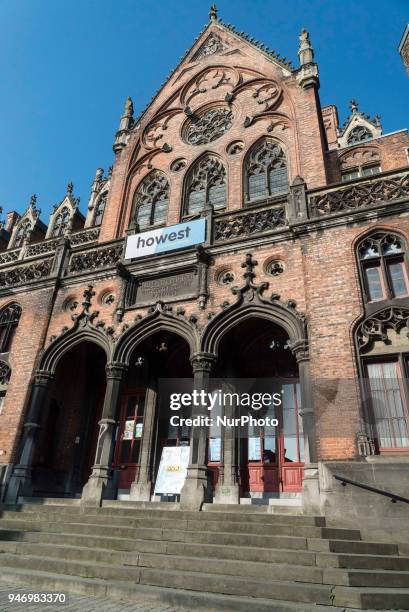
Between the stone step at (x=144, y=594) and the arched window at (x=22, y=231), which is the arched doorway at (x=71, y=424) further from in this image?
the arched window at (x=22, y=231)

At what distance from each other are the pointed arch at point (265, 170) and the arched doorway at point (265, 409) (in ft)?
18.8

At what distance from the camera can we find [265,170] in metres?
16.2

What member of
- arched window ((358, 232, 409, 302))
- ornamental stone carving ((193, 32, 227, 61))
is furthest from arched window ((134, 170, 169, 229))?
arched window ((358, 232, 409, 302))

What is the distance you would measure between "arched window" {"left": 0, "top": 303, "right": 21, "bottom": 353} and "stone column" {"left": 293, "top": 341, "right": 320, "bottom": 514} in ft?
32.3

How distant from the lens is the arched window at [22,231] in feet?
78.5

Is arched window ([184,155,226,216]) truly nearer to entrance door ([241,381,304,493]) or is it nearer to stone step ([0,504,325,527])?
entrance door ([241,381,304,493])

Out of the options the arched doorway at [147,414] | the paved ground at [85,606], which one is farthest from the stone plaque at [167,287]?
the paved ground at [85,606]

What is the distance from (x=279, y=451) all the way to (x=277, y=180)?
9.81m

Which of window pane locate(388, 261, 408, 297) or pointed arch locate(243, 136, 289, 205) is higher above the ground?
pointed arch locate(243, 136, 289, 205)

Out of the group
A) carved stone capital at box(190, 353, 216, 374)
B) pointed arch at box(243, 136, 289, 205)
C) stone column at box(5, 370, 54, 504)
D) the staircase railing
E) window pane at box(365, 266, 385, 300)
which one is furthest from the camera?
pointed arch at box(243, 136, 289, 205)

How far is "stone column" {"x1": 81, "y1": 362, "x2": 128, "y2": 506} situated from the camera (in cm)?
998

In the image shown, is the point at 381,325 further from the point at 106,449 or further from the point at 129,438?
the point at 129,438

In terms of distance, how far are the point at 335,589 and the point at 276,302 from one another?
664 cm

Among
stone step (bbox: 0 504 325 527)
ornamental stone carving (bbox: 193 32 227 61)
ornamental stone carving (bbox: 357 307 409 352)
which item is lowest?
stone step (bbox: 0 504 325 527)
